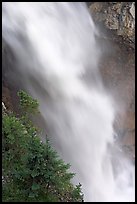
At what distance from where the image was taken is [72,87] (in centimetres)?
2522

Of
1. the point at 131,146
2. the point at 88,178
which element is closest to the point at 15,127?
the point at 88,178

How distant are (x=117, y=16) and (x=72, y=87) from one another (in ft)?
20.5

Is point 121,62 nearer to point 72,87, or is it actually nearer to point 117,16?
point 117,16

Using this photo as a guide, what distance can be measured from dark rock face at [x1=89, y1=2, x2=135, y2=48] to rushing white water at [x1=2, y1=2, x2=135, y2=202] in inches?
28.3

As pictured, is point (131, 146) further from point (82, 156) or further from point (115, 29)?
point (115, 29)

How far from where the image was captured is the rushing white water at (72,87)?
21.0m

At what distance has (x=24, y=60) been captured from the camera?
22.0 metres

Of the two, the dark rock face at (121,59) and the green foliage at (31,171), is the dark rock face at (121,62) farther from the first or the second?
the green foliage at (31,171)

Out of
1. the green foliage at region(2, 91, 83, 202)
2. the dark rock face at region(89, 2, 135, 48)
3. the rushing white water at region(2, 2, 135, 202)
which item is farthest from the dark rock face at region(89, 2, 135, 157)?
the green foliage at region(2, 91, 83, 202)

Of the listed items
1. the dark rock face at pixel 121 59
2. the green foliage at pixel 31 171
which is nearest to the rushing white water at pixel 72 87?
the dark rock face at pixel 121 59

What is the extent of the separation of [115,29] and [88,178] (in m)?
11.8

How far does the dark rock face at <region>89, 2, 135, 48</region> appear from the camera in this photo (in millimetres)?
27219

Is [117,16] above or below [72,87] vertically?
above

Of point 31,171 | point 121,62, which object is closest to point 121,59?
point 121,62
